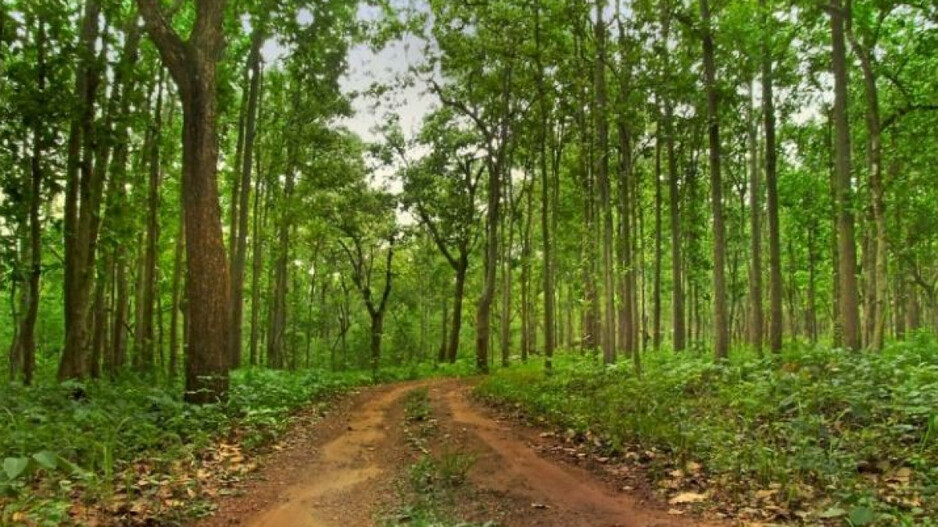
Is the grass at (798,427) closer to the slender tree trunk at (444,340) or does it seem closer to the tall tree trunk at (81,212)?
the tall tree trunk at (81,212)

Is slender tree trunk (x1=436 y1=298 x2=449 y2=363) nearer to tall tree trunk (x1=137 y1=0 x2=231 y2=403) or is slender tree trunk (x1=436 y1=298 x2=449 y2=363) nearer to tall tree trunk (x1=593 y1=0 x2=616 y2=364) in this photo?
tall tree trunk (x1=593 y1=0 x2=616 y2=364)

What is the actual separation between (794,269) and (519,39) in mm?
19560

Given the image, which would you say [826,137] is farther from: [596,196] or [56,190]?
[56,190]

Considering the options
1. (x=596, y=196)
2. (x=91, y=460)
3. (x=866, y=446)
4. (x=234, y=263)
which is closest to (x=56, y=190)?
(x=234, y=263)

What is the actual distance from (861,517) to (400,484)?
4270 millimetres

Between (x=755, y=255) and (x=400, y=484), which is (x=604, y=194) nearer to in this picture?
(x=755, y=255)

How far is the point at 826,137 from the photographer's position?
20.1m

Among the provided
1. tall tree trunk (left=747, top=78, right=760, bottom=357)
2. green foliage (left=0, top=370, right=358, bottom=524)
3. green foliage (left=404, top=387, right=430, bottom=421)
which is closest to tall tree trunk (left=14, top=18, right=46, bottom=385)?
green foliage (left=0, top=370, right=358, bottom=524)

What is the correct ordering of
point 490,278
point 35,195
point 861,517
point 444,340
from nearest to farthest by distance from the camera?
point 861,517 < point 35,195 < point 490,278 < point 444,340

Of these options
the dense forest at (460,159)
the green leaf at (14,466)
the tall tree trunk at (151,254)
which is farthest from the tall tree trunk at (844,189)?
the tall tree trunk at (151,254)

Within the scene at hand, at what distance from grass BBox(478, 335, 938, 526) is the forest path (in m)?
1.00

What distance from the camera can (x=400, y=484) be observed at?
6816 mm

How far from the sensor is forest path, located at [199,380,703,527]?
5.75m

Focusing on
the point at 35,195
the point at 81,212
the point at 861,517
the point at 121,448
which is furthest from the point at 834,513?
the point at 35,195
